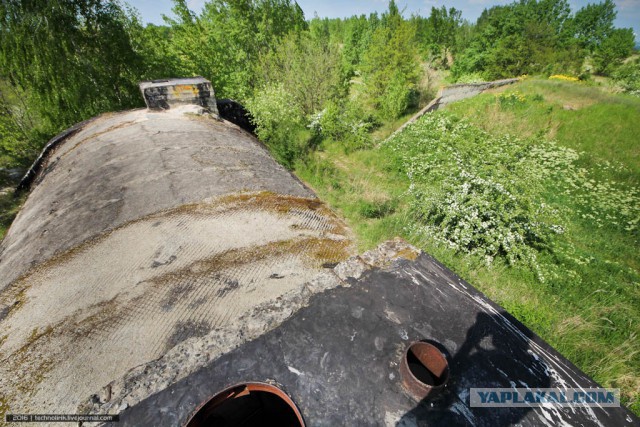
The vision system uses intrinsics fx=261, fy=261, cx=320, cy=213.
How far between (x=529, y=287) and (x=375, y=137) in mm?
9894

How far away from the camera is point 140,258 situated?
2.19 meters

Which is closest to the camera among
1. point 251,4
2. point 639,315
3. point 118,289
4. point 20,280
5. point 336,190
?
point 118,289

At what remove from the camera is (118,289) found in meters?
1.94

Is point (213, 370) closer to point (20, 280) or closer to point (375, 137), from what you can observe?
point (20, 280)

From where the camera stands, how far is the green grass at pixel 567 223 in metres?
4.02

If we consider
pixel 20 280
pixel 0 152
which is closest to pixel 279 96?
pixel 20 280

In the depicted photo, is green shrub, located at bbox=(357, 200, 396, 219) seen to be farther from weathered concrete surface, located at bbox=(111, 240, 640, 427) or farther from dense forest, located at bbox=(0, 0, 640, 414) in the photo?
weathered concrete surface, located at bbox=(111, 240, 640, 427)

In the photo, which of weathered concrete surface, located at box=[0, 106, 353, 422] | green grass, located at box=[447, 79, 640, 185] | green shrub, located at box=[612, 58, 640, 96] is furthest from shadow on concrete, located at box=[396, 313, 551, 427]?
green shrub, located at box=[612, 58, 640, 96]

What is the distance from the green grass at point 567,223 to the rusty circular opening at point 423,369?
1.88m

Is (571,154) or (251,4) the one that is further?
(251,4)

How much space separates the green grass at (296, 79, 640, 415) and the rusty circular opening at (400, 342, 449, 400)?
1.88 meters

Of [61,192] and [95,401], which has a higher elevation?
[61,192]

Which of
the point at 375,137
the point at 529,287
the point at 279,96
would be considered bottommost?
the point at 529,287

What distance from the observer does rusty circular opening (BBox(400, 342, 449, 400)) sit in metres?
1.20
